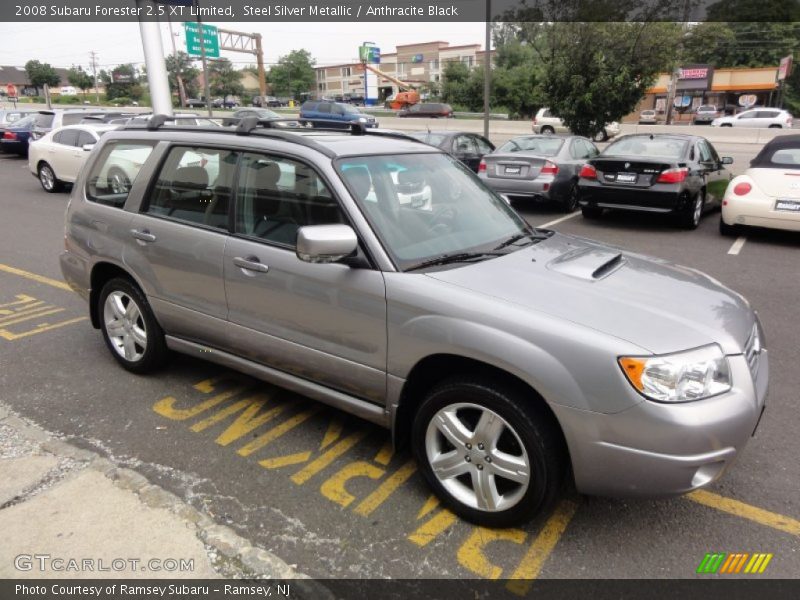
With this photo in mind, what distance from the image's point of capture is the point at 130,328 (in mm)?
4184

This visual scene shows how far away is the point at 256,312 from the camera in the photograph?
331 centimetres

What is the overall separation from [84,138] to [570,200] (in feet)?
35.0

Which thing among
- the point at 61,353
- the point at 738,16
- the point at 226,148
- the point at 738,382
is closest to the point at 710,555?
the point at 738,382

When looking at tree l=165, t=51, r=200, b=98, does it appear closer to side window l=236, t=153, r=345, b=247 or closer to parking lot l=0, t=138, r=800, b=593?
parking lot l=0, t=138, r=800, b=593

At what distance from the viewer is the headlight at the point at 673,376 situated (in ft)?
7.44

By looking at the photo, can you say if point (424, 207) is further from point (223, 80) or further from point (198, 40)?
point (223, 80)

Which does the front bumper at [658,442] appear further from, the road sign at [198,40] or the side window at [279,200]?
the road sign at [198,40]

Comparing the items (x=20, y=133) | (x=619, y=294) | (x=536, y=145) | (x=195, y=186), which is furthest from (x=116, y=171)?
Result: (x=20, y=133)

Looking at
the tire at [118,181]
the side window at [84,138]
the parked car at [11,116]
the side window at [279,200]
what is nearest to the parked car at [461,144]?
the side window at [84,138]

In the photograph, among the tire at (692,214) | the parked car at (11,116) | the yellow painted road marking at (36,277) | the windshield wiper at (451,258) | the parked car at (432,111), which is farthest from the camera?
the parked car at (432,111)

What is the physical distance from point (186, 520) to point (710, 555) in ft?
7.64

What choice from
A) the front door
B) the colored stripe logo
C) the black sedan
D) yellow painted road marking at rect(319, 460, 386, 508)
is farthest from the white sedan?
the colored stripe logo

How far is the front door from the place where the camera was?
288 centimetres

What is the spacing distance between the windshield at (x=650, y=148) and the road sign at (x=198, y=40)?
104 feet
